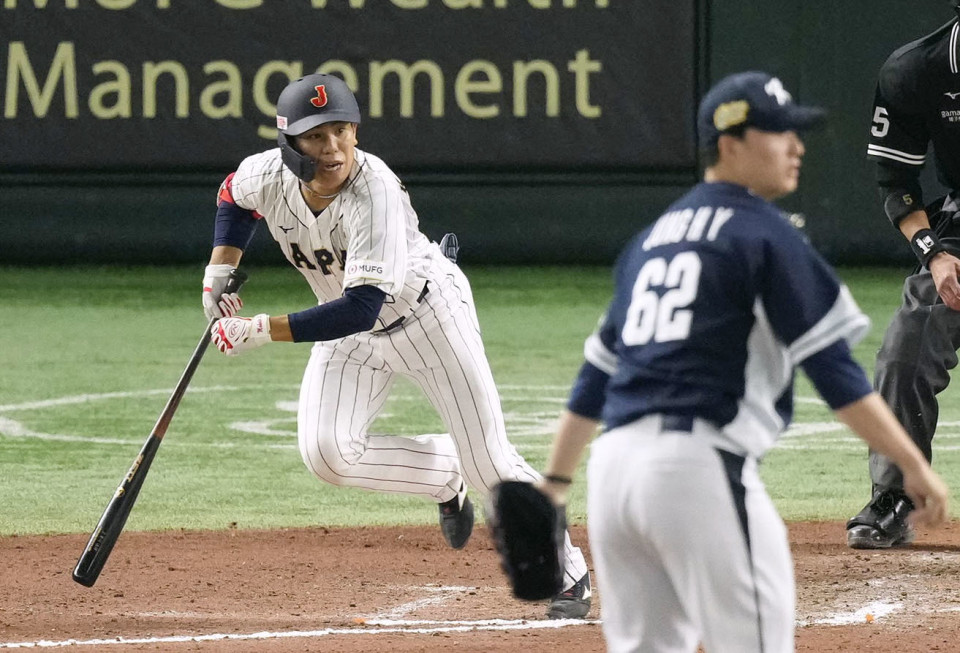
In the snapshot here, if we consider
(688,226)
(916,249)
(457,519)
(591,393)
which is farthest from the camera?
(916,249)

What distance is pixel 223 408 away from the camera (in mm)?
8680

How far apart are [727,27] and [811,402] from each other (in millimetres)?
5375

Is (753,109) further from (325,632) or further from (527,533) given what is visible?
(325,632)

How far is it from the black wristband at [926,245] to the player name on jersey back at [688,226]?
3022 millimetres

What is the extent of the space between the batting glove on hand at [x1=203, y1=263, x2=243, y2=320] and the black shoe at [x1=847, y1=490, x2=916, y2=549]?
230cm

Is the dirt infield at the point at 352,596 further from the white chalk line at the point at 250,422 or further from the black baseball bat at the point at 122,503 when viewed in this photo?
the white chalk line at the point at 250,422

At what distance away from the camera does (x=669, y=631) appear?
3.06 m

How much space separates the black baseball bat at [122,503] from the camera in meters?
Answer: 5.20

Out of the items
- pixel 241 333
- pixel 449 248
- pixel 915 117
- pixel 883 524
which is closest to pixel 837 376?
pixel 241 333

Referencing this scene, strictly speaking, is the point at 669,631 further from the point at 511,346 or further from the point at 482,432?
the point at 511,346

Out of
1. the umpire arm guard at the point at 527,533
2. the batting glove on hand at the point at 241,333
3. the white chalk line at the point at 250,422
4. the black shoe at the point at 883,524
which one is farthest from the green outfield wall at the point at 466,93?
the umpire arm guard at the point at 527,533

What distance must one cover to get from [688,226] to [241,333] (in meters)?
→ 2.31

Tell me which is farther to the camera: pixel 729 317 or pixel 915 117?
pixel 915 117

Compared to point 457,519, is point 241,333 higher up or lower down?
higher up
